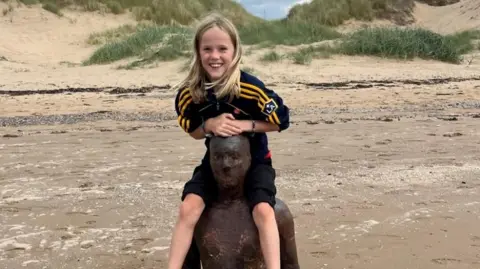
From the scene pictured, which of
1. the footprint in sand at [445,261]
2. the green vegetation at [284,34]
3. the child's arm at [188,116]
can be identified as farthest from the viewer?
the green vegetation at [284,34]

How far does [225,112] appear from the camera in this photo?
3393 mm

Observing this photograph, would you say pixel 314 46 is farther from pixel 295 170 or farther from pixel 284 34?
pixel 295 170

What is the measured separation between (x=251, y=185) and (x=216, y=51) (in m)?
0.69

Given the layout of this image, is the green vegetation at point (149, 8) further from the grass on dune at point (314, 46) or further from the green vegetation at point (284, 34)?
the grass on dune at point (314, 46)

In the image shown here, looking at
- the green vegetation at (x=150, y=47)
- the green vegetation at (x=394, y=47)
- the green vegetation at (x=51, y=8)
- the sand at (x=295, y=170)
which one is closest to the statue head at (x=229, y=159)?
the sand at (x=295, y=170)

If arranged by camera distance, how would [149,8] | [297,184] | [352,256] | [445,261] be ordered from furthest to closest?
[149,8] < [297,184] < [352,256] < [445,261]

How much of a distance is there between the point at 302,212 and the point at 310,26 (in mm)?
15079

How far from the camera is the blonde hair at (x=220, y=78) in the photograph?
3299mm

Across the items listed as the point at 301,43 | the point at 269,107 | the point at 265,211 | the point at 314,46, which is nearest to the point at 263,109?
the point at 269,107

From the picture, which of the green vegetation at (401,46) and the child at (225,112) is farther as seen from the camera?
the green vegetation at (401,46)

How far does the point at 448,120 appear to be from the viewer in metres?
9.54

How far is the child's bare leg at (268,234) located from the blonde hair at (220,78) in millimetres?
578

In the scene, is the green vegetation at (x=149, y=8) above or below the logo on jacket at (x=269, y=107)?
above

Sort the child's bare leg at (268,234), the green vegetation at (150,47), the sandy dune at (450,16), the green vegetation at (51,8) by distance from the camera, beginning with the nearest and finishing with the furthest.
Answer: the child's bare leg at (268,234) < the green vegetation at (150,47) < the sandy dune at (450,16) < the green vegetation at (51,8)
